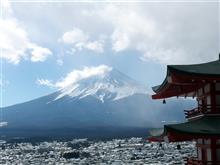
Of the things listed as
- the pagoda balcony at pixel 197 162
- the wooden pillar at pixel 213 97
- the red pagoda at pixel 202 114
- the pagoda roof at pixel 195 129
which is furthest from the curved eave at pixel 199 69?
the pagoda balcony at pixel 197 162

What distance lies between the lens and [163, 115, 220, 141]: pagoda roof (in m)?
16.0

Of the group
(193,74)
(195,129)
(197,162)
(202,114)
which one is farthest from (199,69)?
(197,162)

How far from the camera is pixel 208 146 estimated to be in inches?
704

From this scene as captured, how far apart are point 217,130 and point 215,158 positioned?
156 centimetres

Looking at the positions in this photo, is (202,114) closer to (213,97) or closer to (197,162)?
(213,97)

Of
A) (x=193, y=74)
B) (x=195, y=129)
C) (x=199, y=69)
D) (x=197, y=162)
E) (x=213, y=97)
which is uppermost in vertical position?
(x=199, y=69)

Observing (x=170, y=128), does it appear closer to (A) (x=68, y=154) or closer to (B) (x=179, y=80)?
(B) (x=179, y=80)

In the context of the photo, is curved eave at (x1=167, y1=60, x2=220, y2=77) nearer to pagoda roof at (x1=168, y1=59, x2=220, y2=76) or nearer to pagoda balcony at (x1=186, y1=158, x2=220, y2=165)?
pagoda roof at (x1=168, y1=59, x2=220, y2=76)

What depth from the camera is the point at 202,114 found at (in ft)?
58.0

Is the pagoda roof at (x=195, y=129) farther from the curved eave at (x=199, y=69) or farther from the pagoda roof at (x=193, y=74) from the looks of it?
the curved eave at (x=199, y=69)

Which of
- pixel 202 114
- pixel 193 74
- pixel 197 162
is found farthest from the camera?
pixel 197 162

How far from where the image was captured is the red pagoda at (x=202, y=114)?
643 inches

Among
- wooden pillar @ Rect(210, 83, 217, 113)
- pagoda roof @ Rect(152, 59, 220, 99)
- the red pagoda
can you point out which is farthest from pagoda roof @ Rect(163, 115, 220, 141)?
pagoda roof @ Rect(152, 59, 220, 99)

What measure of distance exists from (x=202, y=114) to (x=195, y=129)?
131 centimetres
